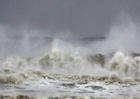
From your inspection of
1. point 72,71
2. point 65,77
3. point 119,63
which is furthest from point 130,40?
point 65,77

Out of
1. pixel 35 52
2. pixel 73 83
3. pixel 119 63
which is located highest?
pixel 35 52

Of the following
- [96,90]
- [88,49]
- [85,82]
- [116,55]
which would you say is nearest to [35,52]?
[88,49]

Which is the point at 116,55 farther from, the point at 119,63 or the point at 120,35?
the point at 120,35

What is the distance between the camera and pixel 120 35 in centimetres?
1894

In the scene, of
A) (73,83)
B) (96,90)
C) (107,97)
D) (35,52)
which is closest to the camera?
(107,97)

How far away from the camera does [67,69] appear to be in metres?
15.3

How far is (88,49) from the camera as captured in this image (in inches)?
715

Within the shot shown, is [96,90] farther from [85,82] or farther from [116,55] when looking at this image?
[116,55]

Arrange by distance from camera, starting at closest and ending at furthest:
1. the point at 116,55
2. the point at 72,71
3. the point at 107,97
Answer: the point at 107,97 → the point at 72,71 → the point at 116,55

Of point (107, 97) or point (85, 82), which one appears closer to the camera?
point (107, 97)

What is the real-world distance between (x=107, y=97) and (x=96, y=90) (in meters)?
1.19

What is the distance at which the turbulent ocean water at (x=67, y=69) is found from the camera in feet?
36.8

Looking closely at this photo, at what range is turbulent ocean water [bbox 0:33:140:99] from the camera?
11.2 meters

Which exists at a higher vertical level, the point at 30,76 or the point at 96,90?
the point at 30,76
